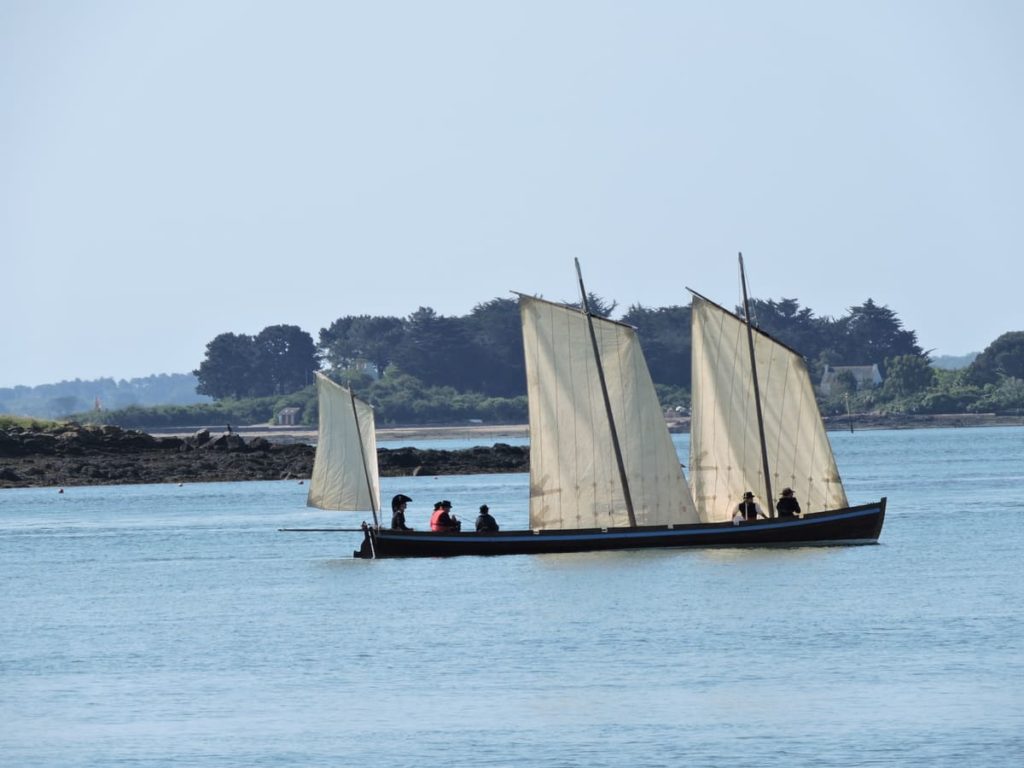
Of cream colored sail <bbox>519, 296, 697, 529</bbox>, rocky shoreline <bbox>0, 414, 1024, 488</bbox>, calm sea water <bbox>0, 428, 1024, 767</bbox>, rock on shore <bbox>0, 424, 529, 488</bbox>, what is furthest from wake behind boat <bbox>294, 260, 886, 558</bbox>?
rocky shoreline <bbox>0, 414, 1024, 488</bbox>

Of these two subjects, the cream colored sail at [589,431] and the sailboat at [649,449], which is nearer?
the cream colored sail at [589,431]

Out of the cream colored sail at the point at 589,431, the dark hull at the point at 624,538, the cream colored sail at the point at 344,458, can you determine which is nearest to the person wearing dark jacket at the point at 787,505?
the dark hull at the point at 624,538

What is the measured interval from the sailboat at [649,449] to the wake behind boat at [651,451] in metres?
0.03

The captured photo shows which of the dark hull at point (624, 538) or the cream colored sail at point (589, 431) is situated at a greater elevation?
the cream colored sail at point (589, 431)

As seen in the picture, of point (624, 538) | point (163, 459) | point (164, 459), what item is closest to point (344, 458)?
point (624, 538)

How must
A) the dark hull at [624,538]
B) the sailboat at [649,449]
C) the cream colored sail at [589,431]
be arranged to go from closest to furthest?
the cream colored sail at [589,431], the sailboat at [649,449], the dark hull at [624,538]

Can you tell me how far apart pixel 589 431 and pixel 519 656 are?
65.4ft

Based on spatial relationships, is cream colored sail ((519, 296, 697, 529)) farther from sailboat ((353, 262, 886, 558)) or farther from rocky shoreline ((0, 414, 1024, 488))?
rocky shoreline ((0, 414, 1024, 488))

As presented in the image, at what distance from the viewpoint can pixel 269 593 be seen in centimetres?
5966

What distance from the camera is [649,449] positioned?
64.2 m

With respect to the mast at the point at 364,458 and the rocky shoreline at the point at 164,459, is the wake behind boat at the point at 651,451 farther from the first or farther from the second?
the rocky shoreline at the point at 164,459

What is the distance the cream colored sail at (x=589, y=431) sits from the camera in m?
62.6

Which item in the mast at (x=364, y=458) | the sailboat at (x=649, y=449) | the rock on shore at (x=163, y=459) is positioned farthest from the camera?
the rock on shore at (x=163, y=459)

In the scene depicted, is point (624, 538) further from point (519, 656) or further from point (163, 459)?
point (163, 459)
